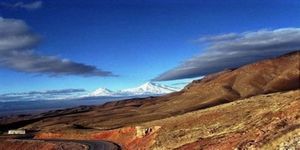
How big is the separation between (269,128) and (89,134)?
79.1m

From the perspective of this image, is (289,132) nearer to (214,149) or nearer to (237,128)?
(214,149)

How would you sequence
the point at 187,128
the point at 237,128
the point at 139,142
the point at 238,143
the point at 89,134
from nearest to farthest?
1. the point at 238,143
2. the point at 237,128
3. the point at 187,128
4. the point at 139,142
5. the point at 89,134

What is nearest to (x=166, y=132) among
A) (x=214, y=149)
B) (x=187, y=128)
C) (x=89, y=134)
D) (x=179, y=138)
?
(x=187, y=128)

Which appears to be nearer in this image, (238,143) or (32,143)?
(238,143)

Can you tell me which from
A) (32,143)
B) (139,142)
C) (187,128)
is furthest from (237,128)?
(32,143)

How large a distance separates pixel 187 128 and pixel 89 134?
48963mm

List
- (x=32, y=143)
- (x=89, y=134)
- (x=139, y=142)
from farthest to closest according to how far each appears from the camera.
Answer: (x=89, y=134) < (x=32, y=143) < (x=139, y=142)

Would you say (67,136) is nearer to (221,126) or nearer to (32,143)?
(32,143)

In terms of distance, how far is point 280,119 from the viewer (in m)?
47.4

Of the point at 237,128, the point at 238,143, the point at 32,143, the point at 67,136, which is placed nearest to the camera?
the point at 238,143

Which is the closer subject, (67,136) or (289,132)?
(289,132)

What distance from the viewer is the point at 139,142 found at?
82.1 m

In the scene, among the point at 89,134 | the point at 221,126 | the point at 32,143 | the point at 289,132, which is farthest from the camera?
the point at 89,134

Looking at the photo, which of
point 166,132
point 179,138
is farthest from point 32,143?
point 179,138
